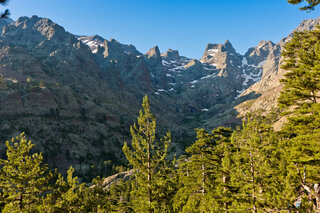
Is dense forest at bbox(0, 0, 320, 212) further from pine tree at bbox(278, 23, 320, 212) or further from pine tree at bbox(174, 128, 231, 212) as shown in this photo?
pine tree at bbox(174, 128, 231, 212)

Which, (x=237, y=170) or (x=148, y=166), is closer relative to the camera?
(x=148, y=166)

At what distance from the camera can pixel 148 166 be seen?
1491 centimetres

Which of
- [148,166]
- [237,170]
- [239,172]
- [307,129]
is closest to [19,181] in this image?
[148,166]

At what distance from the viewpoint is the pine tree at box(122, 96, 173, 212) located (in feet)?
47.6

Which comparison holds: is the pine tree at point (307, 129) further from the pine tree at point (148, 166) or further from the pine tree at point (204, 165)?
the pine tree at point (148, 166)

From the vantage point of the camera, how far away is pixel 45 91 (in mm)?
157125

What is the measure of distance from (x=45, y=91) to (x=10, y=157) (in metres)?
164

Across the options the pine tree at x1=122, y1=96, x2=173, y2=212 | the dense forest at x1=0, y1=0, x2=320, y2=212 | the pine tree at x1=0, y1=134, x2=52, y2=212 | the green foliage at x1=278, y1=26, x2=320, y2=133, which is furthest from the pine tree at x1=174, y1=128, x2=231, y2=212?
the pine tree at x1=0, y1=134, x2=52, y2=212

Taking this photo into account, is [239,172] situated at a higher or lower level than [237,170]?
lower

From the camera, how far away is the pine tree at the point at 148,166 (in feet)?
47.6

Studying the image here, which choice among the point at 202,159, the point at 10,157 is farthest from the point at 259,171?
the point at 10,157

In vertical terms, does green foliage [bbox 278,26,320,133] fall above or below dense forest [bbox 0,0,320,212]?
above

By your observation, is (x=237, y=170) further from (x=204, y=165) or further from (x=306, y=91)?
(x=306, y=91)

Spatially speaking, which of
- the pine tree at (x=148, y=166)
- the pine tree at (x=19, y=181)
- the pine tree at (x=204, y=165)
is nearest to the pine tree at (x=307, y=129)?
the pine tree at (x=204, y=165)
